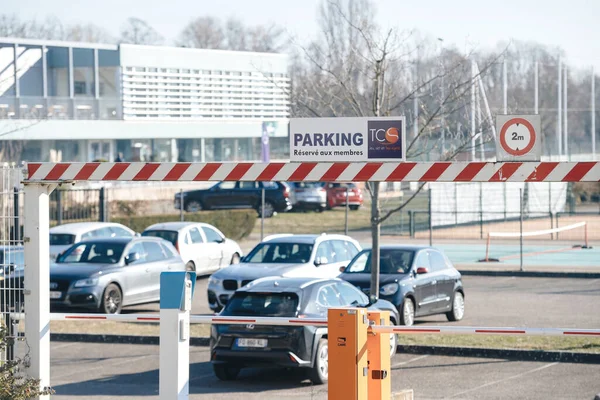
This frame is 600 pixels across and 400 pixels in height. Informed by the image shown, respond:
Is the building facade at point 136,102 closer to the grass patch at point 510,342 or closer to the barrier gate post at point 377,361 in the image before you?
the grass patch at point 510,342

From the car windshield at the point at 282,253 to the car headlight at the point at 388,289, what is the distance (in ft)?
10.0

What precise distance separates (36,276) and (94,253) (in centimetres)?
1098

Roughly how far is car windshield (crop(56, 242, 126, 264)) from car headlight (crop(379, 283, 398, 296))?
5680 mm

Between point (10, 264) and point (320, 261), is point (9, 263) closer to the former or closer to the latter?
point (10, 264)

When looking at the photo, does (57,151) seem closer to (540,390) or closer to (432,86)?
(432,86)

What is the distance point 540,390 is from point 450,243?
22.0 meters

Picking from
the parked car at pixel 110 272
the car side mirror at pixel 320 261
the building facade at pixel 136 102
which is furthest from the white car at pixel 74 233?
the building facade at pixel 136 102

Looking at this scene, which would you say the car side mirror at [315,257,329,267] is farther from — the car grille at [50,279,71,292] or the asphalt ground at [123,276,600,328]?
the car grille at [50,279,71,292]

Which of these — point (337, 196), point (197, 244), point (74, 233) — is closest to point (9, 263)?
point (74, 233)

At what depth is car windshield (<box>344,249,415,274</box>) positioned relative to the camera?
17.5 metres

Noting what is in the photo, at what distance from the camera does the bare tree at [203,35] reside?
123 meters

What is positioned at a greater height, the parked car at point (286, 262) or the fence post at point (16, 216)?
the fence post at point (16, 216)

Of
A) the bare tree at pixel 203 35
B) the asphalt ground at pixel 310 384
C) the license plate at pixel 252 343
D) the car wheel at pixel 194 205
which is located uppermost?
the bare tree at pixel 203 35

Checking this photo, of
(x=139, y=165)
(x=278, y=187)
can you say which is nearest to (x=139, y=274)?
(x=139, y=165)
